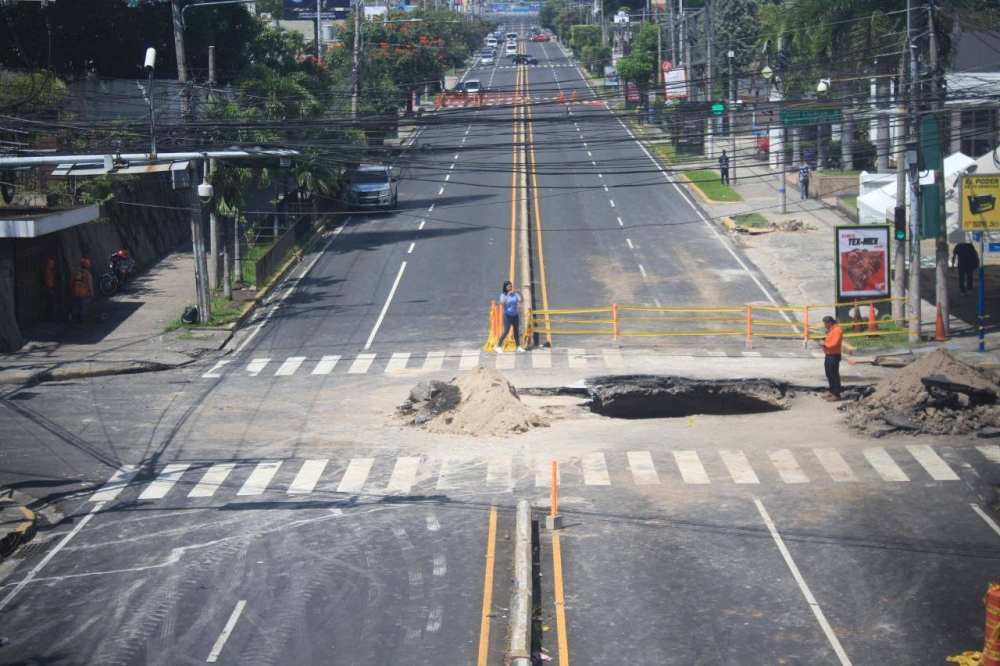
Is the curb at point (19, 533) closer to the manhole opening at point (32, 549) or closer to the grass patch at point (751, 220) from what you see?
the manhole opening at point (32, 549)

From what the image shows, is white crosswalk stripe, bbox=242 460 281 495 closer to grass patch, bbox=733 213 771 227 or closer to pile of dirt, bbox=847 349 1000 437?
pile of dirt, bbox=847 349 1000 437

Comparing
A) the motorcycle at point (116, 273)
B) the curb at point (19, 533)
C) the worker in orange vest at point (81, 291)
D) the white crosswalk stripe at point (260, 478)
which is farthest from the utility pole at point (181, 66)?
the curb at point (19, 533)

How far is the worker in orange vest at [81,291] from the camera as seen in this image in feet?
107

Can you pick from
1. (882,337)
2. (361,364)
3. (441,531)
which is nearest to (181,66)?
(361,364)

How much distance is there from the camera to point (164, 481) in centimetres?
1934

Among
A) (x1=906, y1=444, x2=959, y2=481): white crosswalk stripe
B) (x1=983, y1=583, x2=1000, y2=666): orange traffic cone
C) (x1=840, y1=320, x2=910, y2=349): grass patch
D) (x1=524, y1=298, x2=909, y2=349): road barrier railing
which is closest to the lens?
(x1=983, y1=583, x2=1000, y2=666): orange traffic cone

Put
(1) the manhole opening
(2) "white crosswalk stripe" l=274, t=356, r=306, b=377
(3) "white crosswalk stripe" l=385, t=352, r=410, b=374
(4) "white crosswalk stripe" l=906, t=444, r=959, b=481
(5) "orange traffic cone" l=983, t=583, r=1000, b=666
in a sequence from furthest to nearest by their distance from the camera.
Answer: (3) "white crosswalk stripe" l=385, t=352, r=410, b=374
(2) "white crosswalk stripe" l=274, t=356, r=306, b=377
(4) "white crosswalk stripe" l=906, t=444, r=959, b=481
(1) the manhole opening
(5) "orange traffic cone" l=983, t=583, r=1000, b=666

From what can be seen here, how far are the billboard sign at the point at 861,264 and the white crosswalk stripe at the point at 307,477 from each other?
17.5 meters

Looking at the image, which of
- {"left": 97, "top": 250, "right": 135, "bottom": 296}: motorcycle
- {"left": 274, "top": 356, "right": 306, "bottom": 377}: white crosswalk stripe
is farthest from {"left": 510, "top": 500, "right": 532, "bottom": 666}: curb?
{"left": 97, "top": 250, "right": 135, "bottom": 296}: motorcycle

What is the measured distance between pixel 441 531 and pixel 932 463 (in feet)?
28.3

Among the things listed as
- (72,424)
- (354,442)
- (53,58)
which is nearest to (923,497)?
(354,442)

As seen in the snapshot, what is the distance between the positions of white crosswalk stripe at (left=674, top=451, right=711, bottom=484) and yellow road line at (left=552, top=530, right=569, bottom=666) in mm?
3555

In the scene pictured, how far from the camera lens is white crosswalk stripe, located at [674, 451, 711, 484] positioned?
1881 centimetres

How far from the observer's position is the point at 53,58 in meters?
51.8
